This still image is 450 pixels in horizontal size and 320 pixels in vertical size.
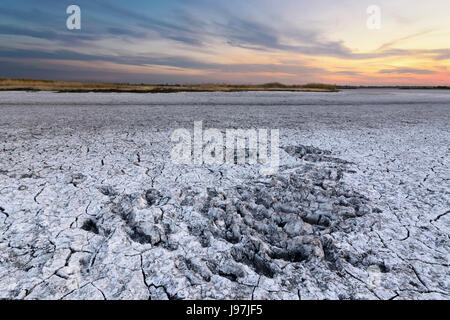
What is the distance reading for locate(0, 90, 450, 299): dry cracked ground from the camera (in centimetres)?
188

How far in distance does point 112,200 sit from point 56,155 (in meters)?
2.33

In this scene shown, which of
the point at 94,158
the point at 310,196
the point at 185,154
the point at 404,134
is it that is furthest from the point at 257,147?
the point at 404,134

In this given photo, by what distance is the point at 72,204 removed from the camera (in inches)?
117

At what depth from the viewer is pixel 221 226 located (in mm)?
2590

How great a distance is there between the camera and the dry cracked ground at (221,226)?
188 centimetres

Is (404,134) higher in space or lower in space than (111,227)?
higher

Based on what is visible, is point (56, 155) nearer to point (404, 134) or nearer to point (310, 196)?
point (310, 196)
